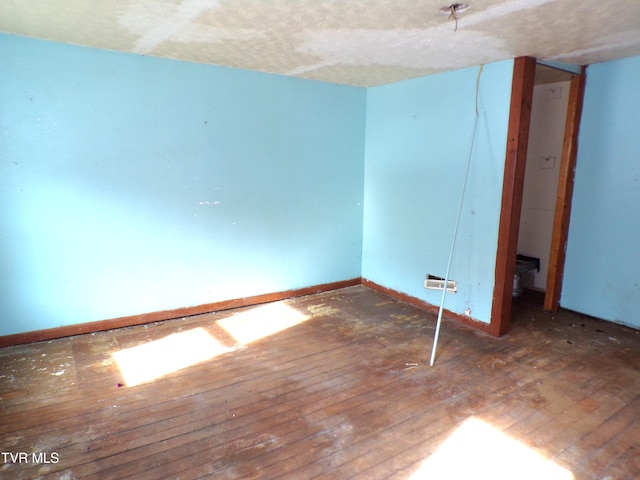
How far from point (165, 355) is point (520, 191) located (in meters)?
3.35

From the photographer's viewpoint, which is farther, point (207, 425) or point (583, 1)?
point (207, 425)

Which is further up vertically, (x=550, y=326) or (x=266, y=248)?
(x=266, y=248)

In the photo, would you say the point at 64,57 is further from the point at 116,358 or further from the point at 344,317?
the point at 344,317

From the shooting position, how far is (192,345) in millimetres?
3393

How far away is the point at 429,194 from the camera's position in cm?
418

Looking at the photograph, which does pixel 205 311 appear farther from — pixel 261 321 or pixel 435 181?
pixel 435 181

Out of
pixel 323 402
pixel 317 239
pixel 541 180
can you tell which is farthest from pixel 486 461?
pixel 541 180

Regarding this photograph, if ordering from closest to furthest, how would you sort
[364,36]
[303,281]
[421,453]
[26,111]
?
[421,453], [364,36], [26,111], [303,281]

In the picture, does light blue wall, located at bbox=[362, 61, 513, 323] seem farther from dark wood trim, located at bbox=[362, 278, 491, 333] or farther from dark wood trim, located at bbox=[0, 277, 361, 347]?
dark wood trim, located at bbox=[0, 277, 361, 347]

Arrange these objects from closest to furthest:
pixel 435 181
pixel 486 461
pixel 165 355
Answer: pixel 486 461 → pixel 165 355 → pixel 435 181

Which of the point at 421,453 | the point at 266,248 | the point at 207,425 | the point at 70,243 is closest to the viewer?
the point at 421,453

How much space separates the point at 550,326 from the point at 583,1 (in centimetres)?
284

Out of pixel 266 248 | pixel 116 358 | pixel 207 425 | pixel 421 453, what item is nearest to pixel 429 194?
pixel 266 248

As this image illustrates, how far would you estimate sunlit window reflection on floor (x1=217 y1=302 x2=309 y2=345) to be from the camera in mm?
3626
